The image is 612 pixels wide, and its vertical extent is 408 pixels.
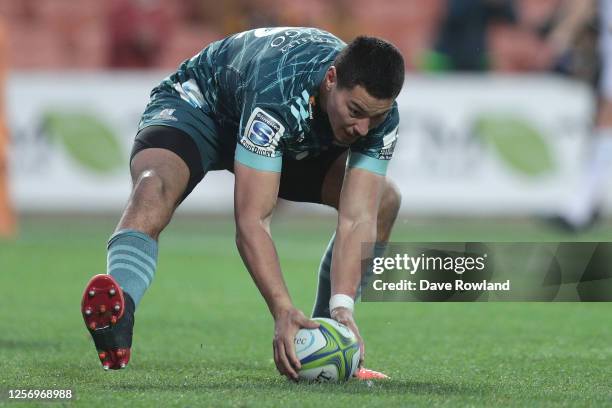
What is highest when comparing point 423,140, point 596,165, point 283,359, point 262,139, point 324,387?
point 262,139

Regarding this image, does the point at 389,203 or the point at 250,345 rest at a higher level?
the point at 389,203

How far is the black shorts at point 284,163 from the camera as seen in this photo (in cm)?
530

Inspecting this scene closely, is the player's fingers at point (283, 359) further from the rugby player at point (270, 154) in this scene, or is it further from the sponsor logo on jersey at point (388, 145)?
the sponsor logo on jersey at point (388, 145)

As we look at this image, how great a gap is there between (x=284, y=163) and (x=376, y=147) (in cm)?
61

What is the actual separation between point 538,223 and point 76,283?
7.20 meters

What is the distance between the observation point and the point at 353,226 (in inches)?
205

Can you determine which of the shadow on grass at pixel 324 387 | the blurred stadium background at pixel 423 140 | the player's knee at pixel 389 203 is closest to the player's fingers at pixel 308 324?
the shadow on grass at pixel 324 387

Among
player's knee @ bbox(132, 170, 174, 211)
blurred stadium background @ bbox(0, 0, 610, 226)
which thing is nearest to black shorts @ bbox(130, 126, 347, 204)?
player's knee @ bbox(132, 170, 174, 211)

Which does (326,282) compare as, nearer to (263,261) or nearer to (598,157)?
(263,261)

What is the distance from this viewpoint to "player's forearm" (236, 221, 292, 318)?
4738 mm

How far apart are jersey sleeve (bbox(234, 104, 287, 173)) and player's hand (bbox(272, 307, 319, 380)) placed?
0.57 metres

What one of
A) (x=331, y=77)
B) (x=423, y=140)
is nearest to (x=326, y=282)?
(x=331, y=77)

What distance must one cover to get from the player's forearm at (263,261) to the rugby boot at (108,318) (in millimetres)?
501

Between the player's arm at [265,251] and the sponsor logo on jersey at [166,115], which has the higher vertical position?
the sponsor logo on jersey at [166,115]
